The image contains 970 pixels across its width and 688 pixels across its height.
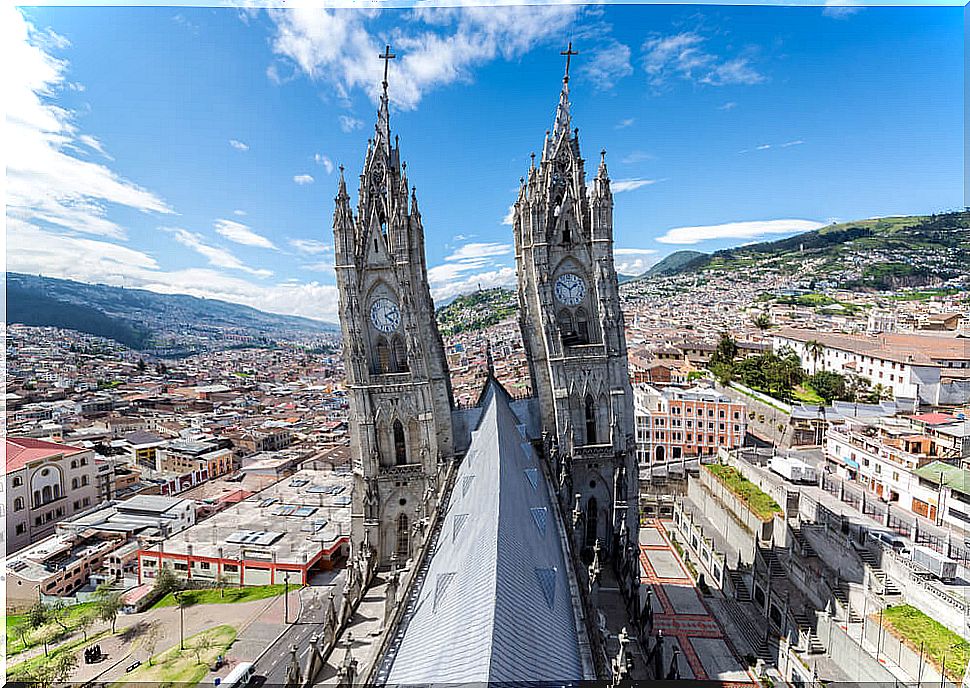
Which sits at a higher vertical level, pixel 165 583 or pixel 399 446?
pixel 399 446

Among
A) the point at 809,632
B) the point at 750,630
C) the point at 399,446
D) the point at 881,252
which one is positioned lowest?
the point at 750,630

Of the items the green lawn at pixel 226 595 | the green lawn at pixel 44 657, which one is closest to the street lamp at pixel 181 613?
the green lawn at pixel 226 595

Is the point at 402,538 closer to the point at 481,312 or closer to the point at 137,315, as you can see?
the point at 137,315

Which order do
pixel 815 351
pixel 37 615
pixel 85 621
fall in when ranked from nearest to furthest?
pixel 37 615, pixel 85 621, pixel 815 351

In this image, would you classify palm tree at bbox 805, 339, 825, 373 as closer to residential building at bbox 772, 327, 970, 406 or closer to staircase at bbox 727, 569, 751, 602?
residential building at bbox 772, 327, 970, 406

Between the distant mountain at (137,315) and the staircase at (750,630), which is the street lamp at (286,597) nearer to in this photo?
the distant mountain at (137,315)

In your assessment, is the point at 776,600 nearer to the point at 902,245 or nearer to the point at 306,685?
the point at 902,245

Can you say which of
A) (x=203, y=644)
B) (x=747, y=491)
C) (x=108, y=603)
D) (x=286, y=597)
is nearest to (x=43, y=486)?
(x=108, y=603)
